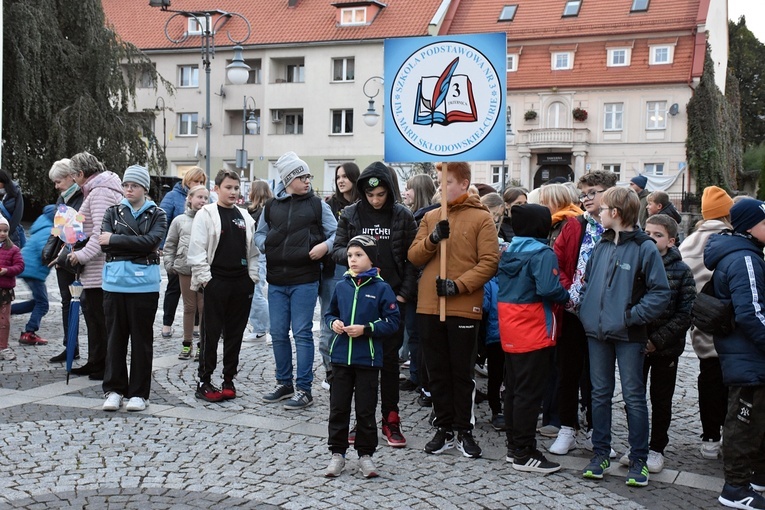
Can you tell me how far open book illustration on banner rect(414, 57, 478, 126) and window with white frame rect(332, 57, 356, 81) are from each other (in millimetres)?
45592

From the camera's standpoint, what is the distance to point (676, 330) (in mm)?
6117

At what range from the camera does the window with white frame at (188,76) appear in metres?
53.8

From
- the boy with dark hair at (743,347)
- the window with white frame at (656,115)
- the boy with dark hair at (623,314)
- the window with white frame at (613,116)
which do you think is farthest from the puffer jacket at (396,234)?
the window with white frame at (613,116)

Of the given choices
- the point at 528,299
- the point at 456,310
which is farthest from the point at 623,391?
the point at 456,310

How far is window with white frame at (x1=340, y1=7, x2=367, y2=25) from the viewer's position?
170 feet

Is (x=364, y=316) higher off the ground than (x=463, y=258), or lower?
lower

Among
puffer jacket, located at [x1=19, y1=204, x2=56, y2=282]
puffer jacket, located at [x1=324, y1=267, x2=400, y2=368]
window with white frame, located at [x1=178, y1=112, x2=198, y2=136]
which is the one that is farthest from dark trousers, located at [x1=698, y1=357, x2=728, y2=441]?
window with white frame, located at [x1=178, y1=112, x2=198, y2=136]

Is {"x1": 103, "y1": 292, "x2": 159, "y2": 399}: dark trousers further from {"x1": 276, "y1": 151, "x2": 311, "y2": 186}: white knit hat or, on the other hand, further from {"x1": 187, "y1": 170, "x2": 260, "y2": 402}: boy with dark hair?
{"x1": 276, "y1": 151, "x2": 311, "y2": 186}: white knit hat

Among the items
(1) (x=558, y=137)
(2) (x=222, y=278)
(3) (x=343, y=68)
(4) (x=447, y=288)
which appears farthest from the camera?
(3) (x=343, y=68)

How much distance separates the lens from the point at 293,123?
53.1m

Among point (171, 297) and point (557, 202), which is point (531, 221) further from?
point (171, 297)

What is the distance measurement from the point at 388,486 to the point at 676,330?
7.38 feet

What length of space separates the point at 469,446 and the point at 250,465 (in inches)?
61.0

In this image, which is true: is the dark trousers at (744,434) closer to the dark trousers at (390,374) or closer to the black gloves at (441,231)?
the black gloves at (441,231)
